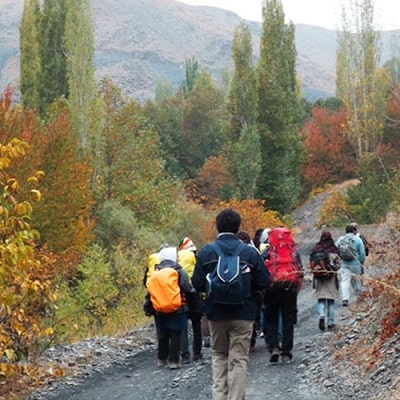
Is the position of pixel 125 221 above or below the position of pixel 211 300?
below

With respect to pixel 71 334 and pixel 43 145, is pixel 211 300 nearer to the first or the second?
pixel 71 334

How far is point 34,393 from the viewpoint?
A: 1062cm

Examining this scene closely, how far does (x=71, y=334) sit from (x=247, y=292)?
40.3ft

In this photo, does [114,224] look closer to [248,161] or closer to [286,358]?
[248,161]

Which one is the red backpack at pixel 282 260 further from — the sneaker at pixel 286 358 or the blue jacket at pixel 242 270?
the blue jacket at pixel 242 270

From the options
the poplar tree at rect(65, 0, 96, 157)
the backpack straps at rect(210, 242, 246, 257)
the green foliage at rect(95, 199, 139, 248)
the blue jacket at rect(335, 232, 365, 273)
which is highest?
the poplar tree at rect(65, 0, 96, 157)

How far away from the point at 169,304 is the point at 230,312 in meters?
3.80

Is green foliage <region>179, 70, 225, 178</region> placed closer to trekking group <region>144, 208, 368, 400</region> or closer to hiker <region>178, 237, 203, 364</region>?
trekking group <region>144, 208, 368, 400</region>

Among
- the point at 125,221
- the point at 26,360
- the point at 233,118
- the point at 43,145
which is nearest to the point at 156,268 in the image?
the point at 26,360

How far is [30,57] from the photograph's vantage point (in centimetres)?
4291

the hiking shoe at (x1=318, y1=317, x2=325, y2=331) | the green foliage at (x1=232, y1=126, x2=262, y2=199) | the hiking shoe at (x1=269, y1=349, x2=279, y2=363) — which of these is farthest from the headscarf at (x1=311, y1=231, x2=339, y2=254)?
the green foliage at (x1=232, y1=126, x2=262, y2=199)

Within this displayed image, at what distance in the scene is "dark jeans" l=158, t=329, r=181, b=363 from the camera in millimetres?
11719

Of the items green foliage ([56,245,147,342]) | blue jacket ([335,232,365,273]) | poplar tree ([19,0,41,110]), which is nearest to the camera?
blue jacket ([335,232,365,273])

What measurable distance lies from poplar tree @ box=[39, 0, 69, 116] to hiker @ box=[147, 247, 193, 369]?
2881 centimetres
